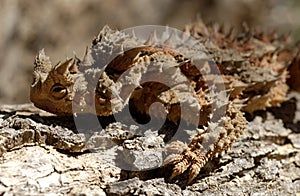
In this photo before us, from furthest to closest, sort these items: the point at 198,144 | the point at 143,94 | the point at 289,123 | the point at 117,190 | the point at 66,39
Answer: the point at 66,39, the point at 289,123, the point at 143,94, the point at 198,144, the point at 117,190

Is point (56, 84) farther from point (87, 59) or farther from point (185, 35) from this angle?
point (185, 35)

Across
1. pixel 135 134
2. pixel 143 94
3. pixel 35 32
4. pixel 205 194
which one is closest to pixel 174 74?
pixel 143 94

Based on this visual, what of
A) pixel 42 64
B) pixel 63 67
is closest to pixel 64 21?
pixel 42 64

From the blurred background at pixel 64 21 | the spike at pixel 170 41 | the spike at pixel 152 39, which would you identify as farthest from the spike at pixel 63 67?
the blurred background at pixel 64 21

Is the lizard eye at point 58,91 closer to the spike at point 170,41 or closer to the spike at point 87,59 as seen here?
the spike at point 87,59

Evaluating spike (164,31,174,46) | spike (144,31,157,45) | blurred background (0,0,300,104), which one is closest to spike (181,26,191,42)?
spike (164,31,174,46)

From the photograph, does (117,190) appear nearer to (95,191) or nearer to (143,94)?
(95,191)
